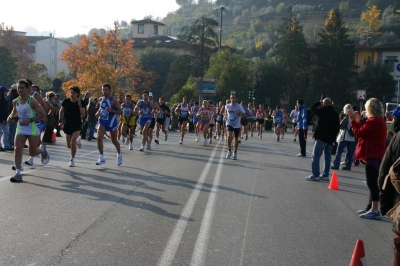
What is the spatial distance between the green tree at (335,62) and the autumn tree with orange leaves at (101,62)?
1417 inches

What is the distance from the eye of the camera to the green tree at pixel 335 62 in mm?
90375

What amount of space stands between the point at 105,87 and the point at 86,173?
Result: 2506mm

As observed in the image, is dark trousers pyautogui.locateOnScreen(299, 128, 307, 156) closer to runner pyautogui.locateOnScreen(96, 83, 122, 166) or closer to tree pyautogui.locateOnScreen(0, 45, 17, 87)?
runner pyautogui.locateOnScreen(96, 83, 122, 166)

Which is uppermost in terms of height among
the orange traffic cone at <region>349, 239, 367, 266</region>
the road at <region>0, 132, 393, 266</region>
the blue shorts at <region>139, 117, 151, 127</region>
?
the blue shorts at <region>139, 117, 151, 127</region>

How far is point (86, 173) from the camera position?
42.7 ft

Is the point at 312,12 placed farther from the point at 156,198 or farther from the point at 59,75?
the point at 156,198

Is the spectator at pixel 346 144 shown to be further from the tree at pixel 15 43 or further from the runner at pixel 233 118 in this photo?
the tree at pixel 15 43

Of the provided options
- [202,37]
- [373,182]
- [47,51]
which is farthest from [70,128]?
[47,51]

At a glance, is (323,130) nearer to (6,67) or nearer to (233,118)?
(233,118)

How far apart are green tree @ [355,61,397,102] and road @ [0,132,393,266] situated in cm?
6763

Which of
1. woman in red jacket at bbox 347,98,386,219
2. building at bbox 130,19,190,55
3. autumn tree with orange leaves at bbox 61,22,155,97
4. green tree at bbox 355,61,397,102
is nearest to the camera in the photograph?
woman in red jacket at bbox 347,98,386,219

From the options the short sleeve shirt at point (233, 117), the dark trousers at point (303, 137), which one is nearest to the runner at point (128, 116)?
the short sleeve shirt at point (233, 117)

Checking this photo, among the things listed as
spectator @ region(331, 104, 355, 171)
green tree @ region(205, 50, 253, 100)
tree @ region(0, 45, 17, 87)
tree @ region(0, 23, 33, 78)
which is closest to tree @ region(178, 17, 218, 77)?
green tree @ region(205, 50, 253, 100)

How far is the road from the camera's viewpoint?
20.8ft
